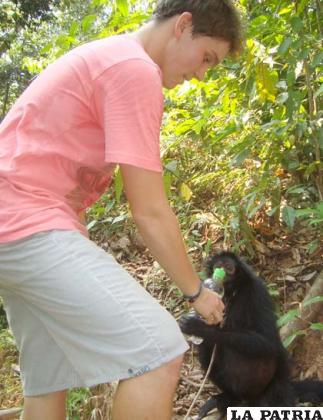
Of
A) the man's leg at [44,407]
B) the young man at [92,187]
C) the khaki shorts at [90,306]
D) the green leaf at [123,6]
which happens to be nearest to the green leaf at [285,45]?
the green leaf at [123,6]

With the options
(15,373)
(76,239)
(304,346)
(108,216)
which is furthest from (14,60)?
(76,239)

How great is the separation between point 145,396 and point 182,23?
1.26m

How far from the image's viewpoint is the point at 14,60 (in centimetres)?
1336

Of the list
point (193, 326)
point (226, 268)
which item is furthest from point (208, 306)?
point (226, 268)

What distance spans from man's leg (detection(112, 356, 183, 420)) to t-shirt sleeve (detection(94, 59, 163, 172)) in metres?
0.64

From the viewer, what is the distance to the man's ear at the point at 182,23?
184 centimetres

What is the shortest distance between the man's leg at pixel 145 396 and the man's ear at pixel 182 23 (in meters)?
1.14

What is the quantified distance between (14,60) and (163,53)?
12.5 m

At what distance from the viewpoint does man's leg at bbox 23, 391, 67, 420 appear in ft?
6.96

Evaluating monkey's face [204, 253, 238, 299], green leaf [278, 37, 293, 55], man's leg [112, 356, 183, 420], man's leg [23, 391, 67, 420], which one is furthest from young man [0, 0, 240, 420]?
monkey's face [204, 253, 238, 299]

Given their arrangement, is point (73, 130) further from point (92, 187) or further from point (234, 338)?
point (234, 338)

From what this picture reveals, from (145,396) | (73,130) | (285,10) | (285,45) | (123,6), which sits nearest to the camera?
(145,396)

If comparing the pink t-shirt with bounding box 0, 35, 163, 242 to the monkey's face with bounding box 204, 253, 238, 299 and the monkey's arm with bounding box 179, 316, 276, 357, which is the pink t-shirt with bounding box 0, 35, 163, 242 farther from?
the monkey's face with bounding box 204, 253, 238, 299

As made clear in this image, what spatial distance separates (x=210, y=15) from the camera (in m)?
1.85
